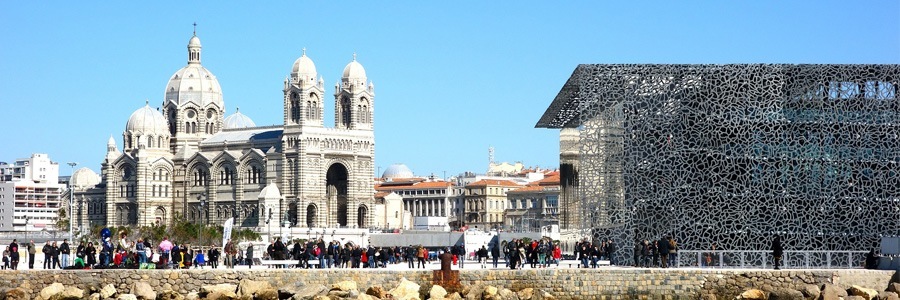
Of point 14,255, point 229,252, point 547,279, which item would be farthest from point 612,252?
point 14,255

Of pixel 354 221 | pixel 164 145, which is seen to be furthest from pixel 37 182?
pixel 354 221

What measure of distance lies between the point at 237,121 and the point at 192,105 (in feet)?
24.5

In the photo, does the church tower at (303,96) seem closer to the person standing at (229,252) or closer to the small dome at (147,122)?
the small dome at (147,122)

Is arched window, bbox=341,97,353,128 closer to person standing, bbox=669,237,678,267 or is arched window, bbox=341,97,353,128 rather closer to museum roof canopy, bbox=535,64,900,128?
museum roof canopy, bbox=535,64,900,128

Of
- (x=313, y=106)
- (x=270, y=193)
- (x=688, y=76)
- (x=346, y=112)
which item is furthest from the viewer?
(x=346, y=112)

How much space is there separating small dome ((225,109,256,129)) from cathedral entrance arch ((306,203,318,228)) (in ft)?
51.3

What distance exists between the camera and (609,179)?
43.3 metres

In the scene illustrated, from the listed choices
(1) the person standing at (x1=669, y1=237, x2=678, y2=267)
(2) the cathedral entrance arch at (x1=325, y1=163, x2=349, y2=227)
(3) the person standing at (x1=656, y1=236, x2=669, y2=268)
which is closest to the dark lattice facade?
(1) the person standing at (x1=669, y1=237, x2=678, y2=267)

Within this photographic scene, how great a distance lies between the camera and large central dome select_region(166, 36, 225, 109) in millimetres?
118062

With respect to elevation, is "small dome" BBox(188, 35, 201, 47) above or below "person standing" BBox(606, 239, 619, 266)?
above

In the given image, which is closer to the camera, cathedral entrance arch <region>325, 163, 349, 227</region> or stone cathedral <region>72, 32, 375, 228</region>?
stone cathedral <region>72, 32, 375, 228</region>

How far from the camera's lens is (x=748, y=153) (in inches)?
1684

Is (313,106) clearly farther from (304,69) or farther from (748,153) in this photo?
(748,153)

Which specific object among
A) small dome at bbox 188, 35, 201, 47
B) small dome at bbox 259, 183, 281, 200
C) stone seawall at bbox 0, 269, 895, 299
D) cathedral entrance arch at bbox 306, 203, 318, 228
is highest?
small dome at bbox 188, 35, 201, 47
